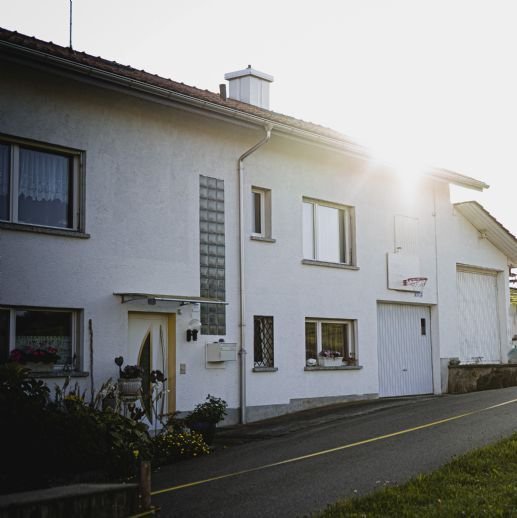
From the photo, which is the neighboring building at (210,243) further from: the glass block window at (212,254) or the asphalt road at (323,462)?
the asphalt road at (323,462)

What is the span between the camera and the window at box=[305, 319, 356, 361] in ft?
66.2

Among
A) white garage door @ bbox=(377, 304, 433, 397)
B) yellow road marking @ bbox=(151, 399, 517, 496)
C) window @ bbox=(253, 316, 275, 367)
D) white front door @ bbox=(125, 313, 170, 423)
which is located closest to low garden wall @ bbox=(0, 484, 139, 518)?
yellow road marking @ bbox=(151, 399, 517, 496)

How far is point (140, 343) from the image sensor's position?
53.6ft

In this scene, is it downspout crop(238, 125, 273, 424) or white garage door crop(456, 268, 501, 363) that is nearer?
downspout crop(238, 125, 273, 424)

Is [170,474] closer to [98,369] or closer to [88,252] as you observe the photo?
[98,369]

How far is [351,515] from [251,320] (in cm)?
951

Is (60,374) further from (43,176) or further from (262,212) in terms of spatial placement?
(262,212)

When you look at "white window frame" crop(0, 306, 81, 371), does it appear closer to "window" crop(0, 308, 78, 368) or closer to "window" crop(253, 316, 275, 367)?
"window" crop(0, 308, 78, 368)

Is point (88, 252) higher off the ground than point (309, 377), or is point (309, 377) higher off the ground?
point (88, 252)

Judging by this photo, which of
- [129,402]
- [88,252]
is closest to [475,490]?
[129,402]

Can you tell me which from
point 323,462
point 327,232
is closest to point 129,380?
point 323,462

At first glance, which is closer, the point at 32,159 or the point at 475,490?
the point at 475,490

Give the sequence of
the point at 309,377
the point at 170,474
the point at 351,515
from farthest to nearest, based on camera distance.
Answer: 1. the point at 309,377
2. the point at 170,474
3. the point at 351,515

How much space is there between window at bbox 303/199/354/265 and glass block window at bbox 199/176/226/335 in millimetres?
2941
